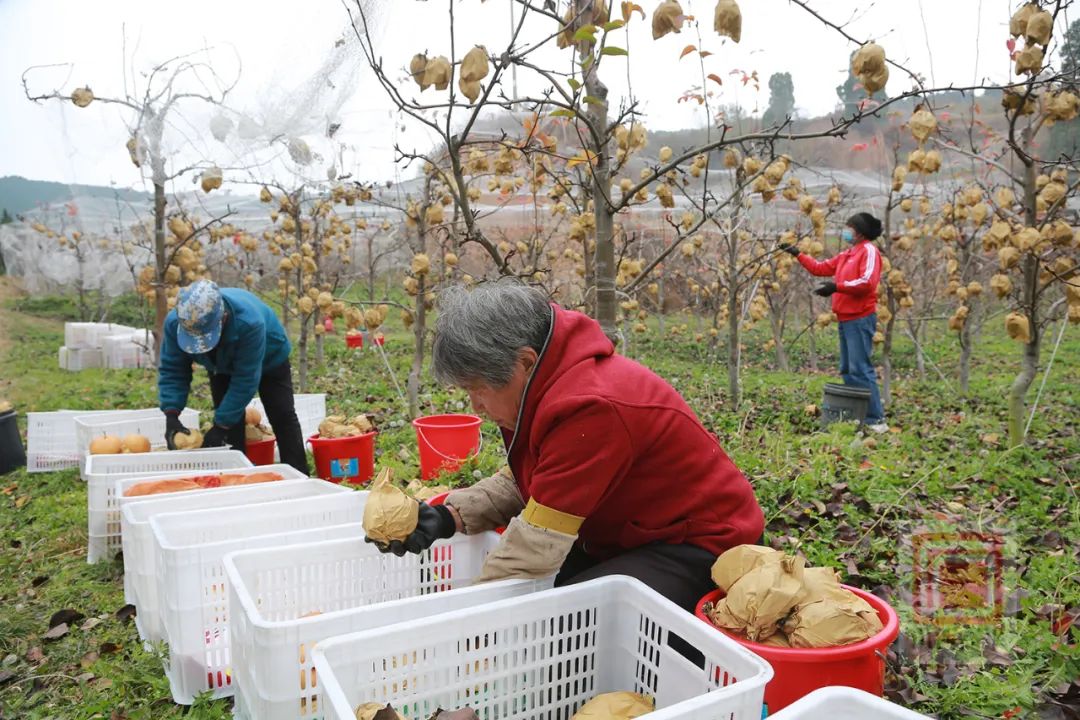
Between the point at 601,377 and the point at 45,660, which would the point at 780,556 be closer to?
the point at 601,377

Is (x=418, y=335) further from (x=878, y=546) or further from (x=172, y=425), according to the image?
(x=878, y=546)

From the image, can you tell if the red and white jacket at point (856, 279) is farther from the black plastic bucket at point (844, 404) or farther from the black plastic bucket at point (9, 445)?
the black plastic bucket at point (9, 445)

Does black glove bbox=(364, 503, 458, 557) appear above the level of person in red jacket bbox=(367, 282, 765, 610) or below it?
below

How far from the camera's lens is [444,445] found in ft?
14.3

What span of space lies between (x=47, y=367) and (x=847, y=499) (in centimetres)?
1157

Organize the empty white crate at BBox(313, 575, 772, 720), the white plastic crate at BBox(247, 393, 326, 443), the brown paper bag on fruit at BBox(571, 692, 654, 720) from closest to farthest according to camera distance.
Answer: the empty white crate at BBox(313, 575, 772, 720), the brown paper bag on fruit at BBox(571, 692, 654, 720), the white plastic crate at BBox(247, 393, 326, 443)

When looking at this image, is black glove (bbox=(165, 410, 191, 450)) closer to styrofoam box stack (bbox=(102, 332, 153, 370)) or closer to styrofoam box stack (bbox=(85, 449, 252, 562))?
styrofoam box stack (bbox=(85, 449, 252, 562))

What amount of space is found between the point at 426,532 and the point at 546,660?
59 cm

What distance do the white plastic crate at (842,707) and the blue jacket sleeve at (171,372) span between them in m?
3.84

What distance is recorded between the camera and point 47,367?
35.4 feet

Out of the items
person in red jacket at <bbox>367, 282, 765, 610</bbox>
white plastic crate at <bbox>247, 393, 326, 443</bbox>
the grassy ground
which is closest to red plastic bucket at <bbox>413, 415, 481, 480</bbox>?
the grassy ground

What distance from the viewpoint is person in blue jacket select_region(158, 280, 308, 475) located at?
367cm

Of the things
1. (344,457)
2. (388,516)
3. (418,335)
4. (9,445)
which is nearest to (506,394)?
(388,516)

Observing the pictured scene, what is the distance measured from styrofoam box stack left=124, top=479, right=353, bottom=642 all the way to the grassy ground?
14cm
